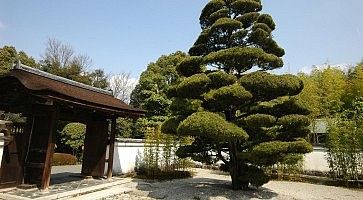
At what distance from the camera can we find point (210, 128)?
639 cm

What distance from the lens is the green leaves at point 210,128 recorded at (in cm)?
640

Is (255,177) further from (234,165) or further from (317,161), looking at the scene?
(317,161)

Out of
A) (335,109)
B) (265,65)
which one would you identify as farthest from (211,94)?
(335,109)

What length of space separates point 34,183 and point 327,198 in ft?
26.9

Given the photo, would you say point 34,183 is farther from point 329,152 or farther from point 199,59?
point 329,152

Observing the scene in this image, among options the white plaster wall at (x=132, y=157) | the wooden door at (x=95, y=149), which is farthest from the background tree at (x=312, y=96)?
the wooden door at (x=95, y=149)

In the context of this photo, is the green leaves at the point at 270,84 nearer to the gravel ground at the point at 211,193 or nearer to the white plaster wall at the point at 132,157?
the gravel ground at the point at 211,193

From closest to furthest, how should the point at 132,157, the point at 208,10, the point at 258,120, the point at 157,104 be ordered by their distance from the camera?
1. the point at 258,120
2. the point at 208,10
3. the point at 132,157
4. the point at 157,104

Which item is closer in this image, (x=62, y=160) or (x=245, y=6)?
(x=245, y=6)

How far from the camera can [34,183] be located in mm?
7781

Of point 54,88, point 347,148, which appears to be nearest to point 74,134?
point 54,88

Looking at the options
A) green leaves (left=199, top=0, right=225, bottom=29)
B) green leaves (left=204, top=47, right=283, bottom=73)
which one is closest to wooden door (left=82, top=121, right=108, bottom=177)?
green leaves (left=204, top=47, right=283, bottom=73)

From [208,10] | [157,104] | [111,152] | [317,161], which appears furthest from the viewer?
[157,104]

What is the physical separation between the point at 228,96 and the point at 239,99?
29 cm
